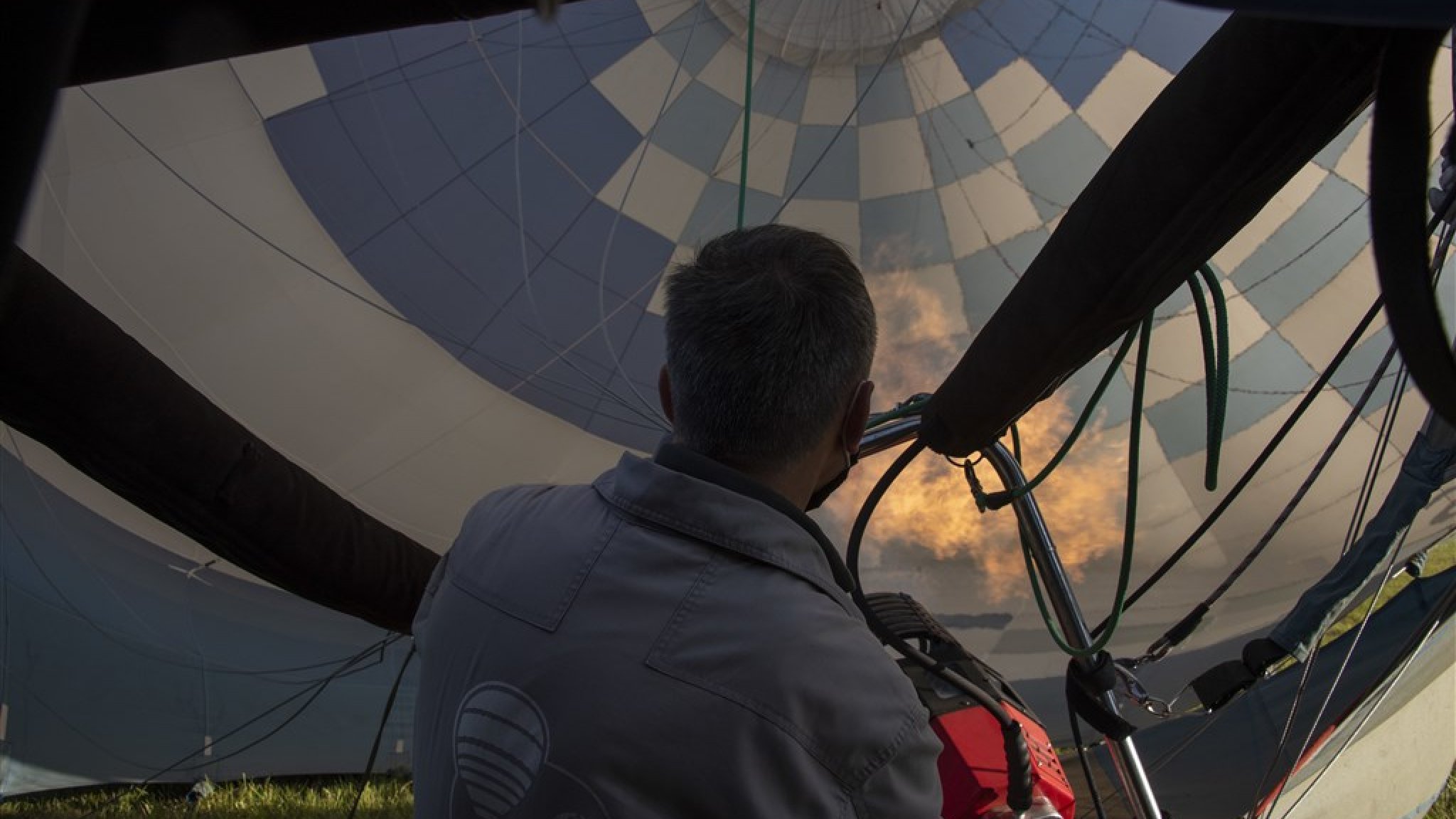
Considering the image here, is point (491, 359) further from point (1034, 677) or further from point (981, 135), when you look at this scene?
point (1034, 677)

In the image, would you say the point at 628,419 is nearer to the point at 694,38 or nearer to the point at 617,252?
the point at 617,252

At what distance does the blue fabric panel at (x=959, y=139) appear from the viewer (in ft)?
12.1

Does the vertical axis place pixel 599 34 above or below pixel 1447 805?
above

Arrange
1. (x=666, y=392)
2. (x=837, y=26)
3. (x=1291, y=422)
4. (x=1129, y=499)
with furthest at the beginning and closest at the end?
(x=837, y=26), (x=1129, y=499), (x=1291, y=422), (x=666, y=392)

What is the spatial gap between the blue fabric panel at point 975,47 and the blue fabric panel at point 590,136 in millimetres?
1061

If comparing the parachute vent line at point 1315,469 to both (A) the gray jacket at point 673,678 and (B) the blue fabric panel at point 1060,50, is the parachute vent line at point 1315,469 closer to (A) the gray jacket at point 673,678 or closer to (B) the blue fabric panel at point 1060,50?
(A) the gray jacket at point 673,678

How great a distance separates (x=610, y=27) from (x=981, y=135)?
127cm

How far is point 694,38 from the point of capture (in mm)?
3539

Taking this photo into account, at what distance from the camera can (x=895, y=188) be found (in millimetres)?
3777

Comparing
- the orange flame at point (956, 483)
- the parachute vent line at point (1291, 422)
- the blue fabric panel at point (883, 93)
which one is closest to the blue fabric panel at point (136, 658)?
the orange flame at point (956, 483)

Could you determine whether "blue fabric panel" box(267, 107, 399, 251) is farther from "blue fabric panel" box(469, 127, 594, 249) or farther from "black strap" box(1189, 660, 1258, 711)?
"black strap" box(1189, 660, 1258, 711)

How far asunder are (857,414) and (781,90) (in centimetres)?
288

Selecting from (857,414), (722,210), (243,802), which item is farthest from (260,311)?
(857,414)

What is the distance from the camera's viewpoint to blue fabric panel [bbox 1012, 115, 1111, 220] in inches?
146
